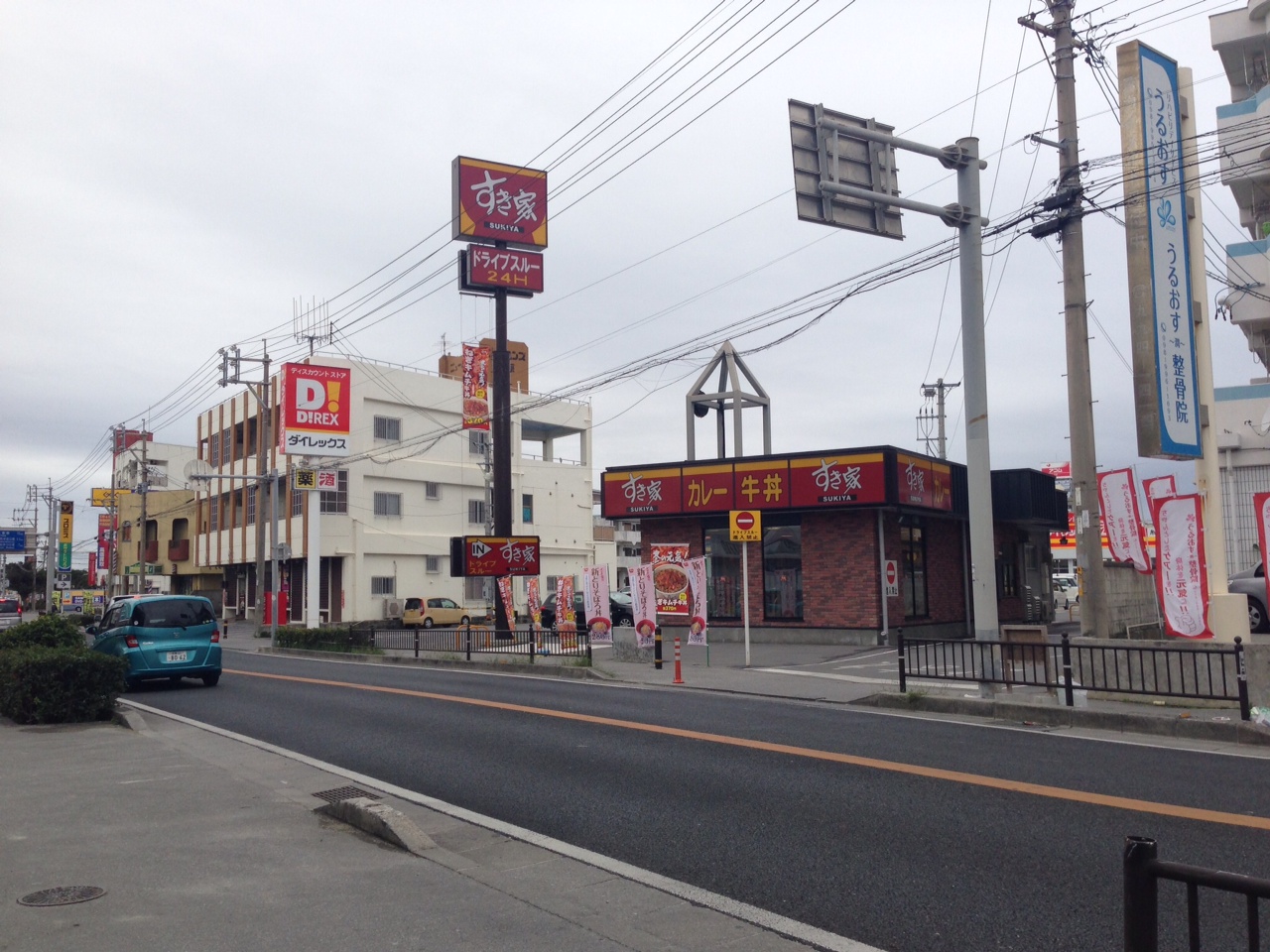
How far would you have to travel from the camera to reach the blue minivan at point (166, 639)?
725 inches

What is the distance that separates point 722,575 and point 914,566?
5.45m

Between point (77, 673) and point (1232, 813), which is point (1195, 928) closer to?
point (1232, 813)

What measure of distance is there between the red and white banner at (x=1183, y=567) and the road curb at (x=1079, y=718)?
2.92 m

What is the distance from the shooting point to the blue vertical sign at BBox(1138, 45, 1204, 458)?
1714 cm

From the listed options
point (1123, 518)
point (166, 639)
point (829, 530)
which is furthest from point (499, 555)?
point (1123, 518)

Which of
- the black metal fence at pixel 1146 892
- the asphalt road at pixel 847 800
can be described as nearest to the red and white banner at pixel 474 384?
the asphalt road at pixel 847 800

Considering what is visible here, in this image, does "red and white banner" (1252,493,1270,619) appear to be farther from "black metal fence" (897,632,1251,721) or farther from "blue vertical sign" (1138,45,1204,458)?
"blue vertical sign" (1138,45,1204,458)

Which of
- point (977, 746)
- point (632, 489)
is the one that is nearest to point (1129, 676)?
point (977, 746)

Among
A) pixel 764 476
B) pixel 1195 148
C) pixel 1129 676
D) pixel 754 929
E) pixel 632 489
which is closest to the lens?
pixel 754 929

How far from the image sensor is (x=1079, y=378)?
17062 mm

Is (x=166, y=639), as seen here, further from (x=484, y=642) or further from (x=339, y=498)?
(x=339, y=498)

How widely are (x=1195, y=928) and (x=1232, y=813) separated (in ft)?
17.3

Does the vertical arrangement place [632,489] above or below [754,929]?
above

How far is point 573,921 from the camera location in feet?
18.4
